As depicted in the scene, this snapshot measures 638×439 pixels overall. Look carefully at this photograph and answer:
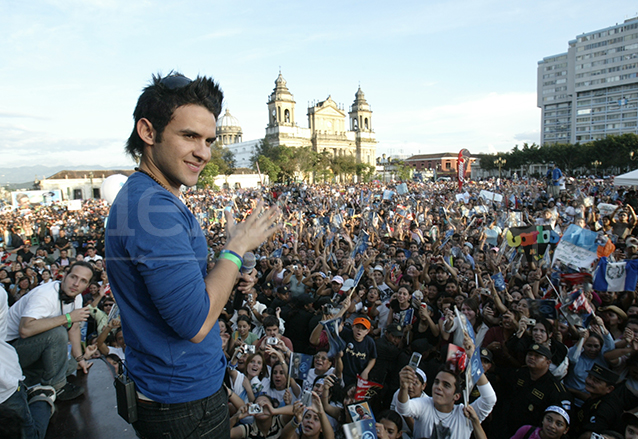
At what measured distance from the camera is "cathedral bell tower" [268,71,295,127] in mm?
81375

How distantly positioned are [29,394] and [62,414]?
326mm

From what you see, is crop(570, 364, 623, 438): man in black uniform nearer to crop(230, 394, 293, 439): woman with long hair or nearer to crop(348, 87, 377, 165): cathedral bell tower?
crop(230, 394, 293, 439): woman with long hair

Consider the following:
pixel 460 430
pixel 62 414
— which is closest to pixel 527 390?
pixel 460 430

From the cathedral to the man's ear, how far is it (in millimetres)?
75878

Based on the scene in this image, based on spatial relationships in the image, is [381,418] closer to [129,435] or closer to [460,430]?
[460,430]

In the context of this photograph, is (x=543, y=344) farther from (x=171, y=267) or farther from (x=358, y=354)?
(x=171, y=267)

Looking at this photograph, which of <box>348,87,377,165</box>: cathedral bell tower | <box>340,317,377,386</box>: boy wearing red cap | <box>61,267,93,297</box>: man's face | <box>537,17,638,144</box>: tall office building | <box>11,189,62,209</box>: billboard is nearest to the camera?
<box>61,267,93,297</box>: man's face

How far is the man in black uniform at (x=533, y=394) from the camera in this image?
349 cm

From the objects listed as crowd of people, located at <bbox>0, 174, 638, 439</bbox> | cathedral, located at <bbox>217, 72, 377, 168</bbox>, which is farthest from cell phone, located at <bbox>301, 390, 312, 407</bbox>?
cathedral, located at <bbox>217, 72, 377, 168</bbox>

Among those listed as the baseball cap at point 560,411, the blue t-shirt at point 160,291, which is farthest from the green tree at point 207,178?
the blue t-shirt at point 160,291

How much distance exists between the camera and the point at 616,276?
5.23 m

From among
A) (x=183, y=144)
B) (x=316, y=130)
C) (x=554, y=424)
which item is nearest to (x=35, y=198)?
(x=183, y=144)

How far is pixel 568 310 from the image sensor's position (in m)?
4.62

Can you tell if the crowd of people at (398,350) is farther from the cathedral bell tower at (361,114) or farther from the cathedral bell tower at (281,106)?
the cathedral bell tower at (361,114)
